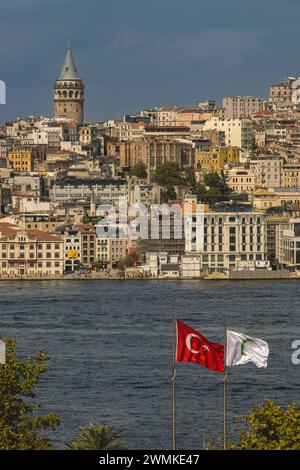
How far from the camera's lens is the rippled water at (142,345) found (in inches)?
550

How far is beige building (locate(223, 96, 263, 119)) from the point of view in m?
53.7

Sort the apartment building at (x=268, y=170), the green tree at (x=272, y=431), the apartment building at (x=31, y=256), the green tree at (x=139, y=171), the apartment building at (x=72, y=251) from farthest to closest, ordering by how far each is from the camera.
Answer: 1. the green tree at (x=139, y=171)
2. the apartment building at (x=268, y=170)
3. the apartment building at (x=72, y=251)
4. the apartment building at (x=31, y=256)
5. the green tree at (x=272, y=431)

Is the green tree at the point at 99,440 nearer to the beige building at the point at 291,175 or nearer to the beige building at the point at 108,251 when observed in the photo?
the beige building at the point at 108,251

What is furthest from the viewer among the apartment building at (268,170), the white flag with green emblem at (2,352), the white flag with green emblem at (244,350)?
the apartment building at (268,170)

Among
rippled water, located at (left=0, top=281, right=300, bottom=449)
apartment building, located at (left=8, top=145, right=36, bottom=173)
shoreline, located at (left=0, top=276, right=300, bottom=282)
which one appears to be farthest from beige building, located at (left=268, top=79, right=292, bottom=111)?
rippled water, located at (left=0, top=281, right=300, bottom=449)

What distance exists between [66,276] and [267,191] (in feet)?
21.2

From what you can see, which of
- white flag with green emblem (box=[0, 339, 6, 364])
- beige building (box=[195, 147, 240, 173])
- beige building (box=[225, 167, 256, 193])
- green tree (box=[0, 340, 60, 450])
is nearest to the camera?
green tree (box=[0, 340, 60, 450])

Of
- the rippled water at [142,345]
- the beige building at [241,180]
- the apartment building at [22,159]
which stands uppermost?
the apartment building at [22,159]

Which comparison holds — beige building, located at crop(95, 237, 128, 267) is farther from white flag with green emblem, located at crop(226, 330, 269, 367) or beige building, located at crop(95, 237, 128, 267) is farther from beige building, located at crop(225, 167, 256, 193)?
white flag with green emblem, located at crop(226, 330, 269, 367)

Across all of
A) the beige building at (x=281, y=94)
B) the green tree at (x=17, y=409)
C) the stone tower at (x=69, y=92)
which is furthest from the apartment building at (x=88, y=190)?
the green tree at (x=17, y=409)

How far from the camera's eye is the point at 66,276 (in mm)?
29438

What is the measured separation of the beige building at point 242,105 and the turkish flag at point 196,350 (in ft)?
143

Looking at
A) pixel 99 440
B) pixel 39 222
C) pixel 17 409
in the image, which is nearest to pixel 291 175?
pixel 39 222

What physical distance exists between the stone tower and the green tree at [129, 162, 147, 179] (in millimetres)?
10048
